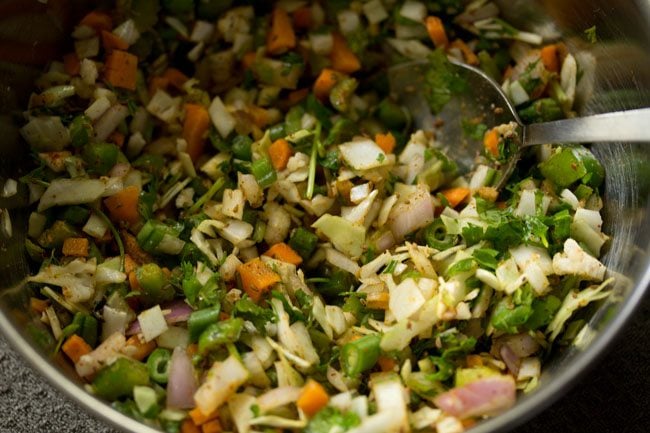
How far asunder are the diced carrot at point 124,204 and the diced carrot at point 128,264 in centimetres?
11

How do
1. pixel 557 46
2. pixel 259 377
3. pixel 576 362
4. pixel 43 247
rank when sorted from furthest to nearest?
1. pixel 557 46
2. pixel 43 247
3. pixel 259 377
4. pixel 576 362

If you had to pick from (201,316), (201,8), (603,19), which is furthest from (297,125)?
(603,19)

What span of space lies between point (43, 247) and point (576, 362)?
1.19 m

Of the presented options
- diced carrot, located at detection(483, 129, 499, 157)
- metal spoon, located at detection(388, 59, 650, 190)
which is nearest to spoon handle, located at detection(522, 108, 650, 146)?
metal spoon, located at detection(388, 59, 650, 190)

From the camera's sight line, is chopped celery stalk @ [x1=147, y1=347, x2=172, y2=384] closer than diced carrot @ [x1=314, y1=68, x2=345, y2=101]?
Yes

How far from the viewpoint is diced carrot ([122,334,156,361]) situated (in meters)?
1.63

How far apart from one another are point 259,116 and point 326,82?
208mm

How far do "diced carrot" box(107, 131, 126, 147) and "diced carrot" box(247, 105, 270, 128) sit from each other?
351 mm

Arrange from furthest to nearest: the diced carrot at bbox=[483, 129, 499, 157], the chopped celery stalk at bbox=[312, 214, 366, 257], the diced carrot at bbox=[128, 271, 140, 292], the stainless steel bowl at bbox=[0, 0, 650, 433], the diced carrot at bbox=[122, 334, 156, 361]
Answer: the diced carrot at bbox=[483, 129, 499, 157] < the chopped celery stalk at bbox=[312, 214, 366, 257] < the diced carrot at bbox=[128, 271, 140, 292] < the diced carrot at bbox=[122, 334, 156, 361] < the stainless steel bowl at bbox=[0, 0, 650, 433]

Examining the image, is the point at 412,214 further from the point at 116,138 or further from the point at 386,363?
the point at 116,138

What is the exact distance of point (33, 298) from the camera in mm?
1656

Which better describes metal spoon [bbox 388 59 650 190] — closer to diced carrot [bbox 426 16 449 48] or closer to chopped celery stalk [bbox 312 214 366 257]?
diced carrot [bbox 426 16 449 48]

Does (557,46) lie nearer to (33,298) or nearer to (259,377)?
(259,377)

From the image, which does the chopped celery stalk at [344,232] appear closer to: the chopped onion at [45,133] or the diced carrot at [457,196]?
the diced carrot at [457,196]
